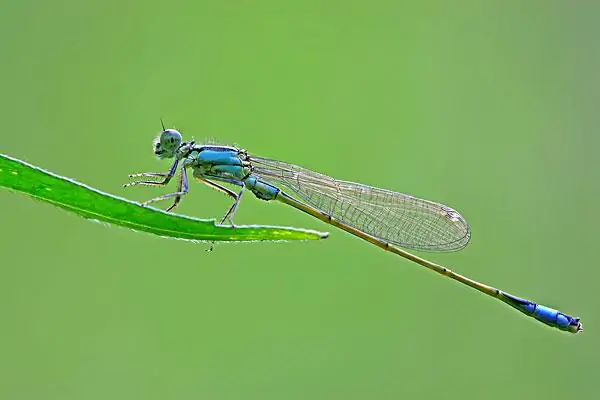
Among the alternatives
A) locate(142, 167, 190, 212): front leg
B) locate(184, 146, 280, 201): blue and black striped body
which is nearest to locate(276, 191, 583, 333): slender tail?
locate(184, 146, 280, 201): blue and black striped body

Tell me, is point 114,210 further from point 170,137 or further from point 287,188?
point 287,188

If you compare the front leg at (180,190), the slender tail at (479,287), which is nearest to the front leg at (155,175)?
the front leg at (180,190)

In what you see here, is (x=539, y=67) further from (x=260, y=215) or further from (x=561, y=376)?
(x=260, y=215)

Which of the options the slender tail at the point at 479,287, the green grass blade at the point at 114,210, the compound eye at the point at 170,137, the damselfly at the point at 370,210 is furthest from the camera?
the slender tail at the point at 479,287

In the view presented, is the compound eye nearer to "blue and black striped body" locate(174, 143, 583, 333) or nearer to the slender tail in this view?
"blue and black striped body" locate(174, 143, 583, 333)

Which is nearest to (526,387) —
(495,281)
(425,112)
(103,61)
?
(495,281)

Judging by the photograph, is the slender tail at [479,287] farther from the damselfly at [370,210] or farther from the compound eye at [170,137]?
the compound eye at [170,137]
